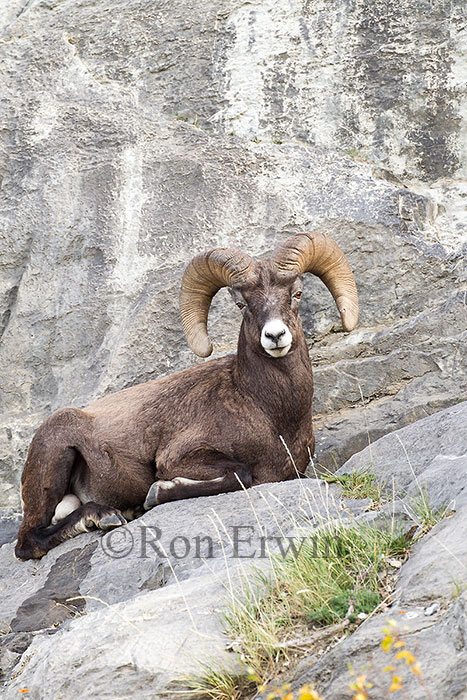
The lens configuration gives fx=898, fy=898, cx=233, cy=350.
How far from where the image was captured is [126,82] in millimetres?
12992

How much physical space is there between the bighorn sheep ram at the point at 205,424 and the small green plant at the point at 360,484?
84 cm

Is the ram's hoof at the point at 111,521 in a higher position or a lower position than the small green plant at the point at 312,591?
lower

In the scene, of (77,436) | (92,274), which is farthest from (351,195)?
(77,436)

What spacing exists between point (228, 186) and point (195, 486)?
4.81 m

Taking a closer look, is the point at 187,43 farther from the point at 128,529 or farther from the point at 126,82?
the point at 128,529

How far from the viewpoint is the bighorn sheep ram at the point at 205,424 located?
28.5 feet

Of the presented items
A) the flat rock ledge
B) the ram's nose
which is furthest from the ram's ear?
the flat rock ledge

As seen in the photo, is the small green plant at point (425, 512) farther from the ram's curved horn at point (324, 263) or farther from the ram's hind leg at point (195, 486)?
the ram's curved horn at point (324, 263)

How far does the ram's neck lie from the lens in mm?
8883

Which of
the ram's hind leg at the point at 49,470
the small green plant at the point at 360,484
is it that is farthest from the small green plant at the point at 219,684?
the ram's hind leg at the point at 49,470

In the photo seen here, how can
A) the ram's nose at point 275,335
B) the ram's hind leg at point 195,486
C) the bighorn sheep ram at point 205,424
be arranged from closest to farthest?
the ram's nose at point 275,335 → the ram's hind leg at point 195,486 → the bighorn sheep ram at point 205,424

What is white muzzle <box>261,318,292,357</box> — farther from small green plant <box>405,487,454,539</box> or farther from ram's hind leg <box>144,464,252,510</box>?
small green plant <box>405,487,454,539</box>

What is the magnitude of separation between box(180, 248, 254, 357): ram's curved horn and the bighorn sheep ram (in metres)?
0.01

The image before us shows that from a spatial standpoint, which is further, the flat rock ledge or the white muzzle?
the white muzzle
